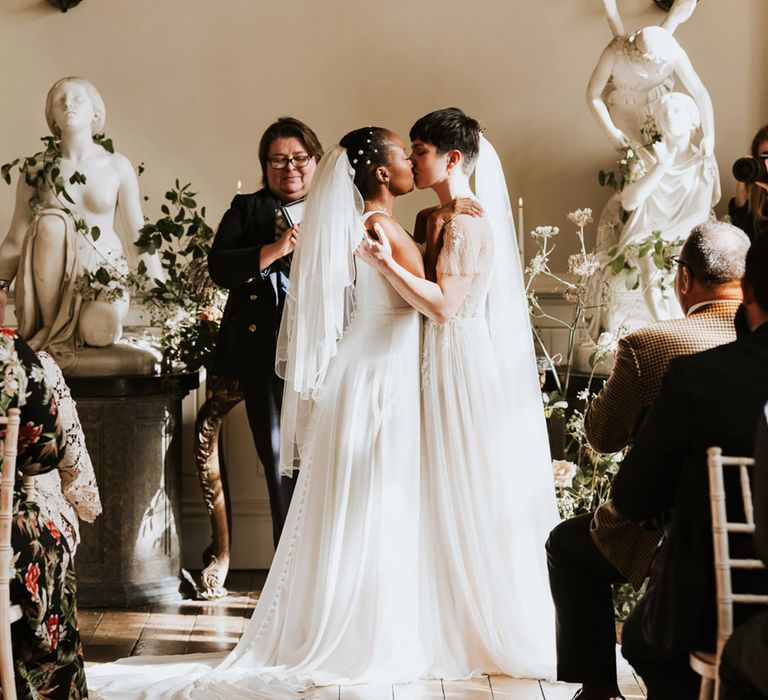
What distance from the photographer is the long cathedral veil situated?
3416 mm

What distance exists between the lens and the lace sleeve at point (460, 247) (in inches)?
128

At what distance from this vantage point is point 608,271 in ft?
13.7

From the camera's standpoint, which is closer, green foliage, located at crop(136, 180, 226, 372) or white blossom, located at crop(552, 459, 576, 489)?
white blossom, located at crop(552, 459, 576, 489)

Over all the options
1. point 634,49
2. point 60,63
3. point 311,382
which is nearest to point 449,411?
point 311,382

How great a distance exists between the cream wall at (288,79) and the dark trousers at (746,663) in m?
3.11

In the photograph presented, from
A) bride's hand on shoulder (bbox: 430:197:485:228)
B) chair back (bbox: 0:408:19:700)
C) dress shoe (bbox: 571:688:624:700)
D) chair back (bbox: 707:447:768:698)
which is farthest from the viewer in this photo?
bride's hand on shoulder (bbox: 430:197:485:228)

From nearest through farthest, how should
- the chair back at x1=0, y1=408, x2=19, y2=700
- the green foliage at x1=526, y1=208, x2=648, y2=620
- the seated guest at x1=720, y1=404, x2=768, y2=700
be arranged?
the seated guest at x1=720, y1=404, x2=768, y2=700, the chair back at x1=0, y1=408, x2=19, y2=700, the green foliage at x1=526, y1=208, x2=648, y2=620

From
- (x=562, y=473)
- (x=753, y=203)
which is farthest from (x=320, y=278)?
(x=753, y=203)

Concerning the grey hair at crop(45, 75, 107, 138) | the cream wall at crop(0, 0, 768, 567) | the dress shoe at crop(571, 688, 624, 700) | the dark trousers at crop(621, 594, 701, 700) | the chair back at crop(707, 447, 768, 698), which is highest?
the cream wall at crop(0, 0, 768, 567)

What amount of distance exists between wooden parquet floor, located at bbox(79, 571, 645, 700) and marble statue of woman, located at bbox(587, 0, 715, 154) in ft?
6.75

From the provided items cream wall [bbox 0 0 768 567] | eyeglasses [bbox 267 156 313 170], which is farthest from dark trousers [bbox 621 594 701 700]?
cream wall [bbox 0 0 768 567]

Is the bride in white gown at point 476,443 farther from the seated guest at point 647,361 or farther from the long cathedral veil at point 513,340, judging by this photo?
the seated guest at point 647,361

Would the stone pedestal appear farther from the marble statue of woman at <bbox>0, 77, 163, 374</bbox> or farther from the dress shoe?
the dress shoe

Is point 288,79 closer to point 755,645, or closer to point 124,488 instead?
point 124,488
